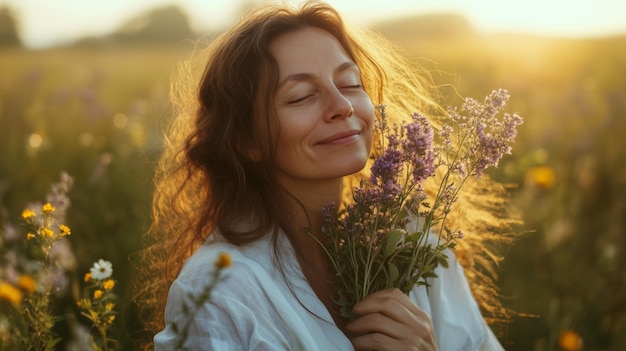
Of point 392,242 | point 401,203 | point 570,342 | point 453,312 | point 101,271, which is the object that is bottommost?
point 570,342

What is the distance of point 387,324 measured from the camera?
1.99 m

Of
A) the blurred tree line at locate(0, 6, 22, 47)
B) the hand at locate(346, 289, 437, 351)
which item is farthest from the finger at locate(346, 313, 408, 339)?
the blurred tree line at locate(0, 6, 22, 47)

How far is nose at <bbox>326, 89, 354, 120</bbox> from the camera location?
218 cm

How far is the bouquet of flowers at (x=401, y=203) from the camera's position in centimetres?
194

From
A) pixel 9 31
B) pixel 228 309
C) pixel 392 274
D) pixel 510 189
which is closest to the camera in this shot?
pixel 228 309

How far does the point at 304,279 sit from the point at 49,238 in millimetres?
766

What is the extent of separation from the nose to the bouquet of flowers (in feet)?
0.60

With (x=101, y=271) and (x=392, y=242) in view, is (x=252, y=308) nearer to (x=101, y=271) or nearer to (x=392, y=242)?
(x=392, y=242)

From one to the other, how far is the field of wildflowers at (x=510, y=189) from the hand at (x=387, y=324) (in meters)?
0.72

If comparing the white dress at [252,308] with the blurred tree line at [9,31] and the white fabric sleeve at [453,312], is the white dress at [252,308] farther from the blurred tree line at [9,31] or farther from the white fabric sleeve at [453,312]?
the blurred tree line at [9,31]

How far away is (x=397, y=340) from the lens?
6.55 ft

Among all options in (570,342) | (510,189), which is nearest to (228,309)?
(570,342)

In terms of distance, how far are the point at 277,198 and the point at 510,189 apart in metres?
2.67

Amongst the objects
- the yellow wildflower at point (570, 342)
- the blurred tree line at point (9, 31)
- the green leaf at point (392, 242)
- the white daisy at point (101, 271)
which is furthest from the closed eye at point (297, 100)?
the blurred tree line at point (9, 31)
